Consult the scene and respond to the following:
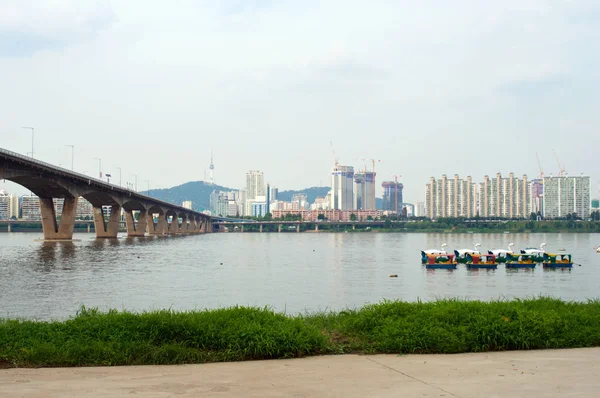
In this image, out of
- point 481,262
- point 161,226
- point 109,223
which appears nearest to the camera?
point 481,262

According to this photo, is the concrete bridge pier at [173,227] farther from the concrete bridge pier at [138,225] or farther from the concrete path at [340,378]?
the concrete path at [340,378]

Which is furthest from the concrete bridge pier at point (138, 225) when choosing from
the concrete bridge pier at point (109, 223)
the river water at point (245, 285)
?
the river water at point (245, 285)

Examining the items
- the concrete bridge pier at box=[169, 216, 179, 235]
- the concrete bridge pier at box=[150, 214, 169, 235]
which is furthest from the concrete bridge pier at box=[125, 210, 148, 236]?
the concrete bridge pier at box=[169, 216, 179, 235]

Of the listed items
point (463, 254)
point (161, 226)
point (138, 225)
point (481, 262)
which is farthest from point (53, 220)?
point (481, 262)

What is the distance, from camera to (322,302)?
97.6 feet

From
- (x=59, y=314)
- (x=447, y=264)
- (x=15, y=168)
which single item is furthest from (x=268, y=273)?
(x=15, y=168)

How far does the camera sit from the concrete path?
8.52 m

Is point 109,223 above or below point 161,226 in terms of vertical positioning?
above

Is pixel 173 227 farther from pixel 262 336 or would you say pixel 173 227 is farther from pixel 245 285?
pixel 262 336

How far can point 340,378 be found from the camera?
942 centimetres

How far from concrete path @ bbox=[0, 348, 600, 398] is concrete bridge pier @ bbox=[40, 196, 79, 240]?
86.8 metres

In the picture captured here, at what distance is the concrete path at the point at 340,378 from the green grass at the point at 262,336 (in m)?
0.44

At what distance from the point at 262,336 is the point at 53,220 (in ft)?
304

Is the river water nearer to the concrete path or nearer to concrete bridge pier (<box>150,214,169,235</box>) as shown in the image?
the concrete path
